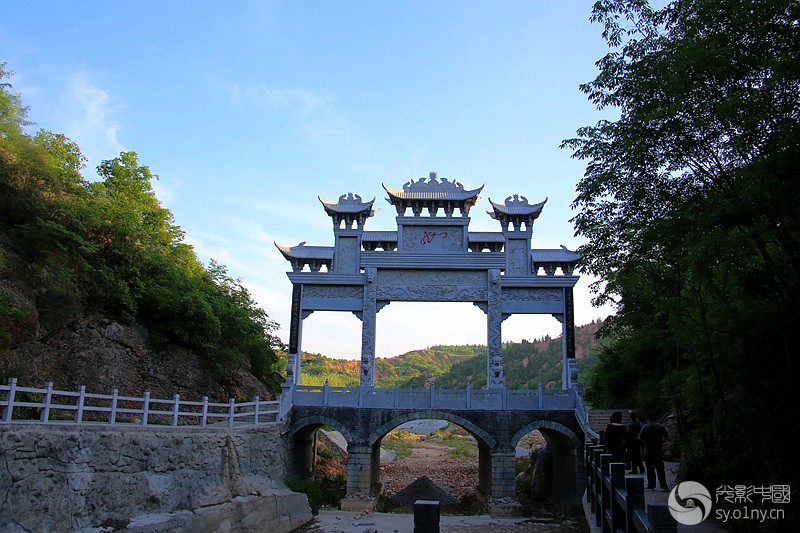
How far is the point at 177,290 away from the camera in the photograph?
53.5ft

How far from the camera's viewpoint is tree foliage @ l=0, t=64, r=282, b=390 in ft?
44.3

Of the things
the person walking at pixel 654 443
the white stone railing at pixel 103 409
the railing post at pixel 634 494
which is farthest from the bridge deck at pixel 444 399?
the railing post at pixel 634 494

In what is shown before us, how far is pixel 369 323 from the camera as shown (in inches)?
693

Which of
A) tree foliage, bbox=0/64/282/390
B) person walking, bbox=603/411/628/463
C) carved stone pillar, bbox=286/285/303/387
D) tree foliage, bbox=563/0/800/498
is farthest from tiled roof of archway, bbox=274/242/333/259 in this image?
person walking, bbox=603/411/628/463

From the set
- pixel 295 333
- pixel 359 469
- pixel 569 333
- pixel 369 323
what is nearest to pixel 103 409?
pixel 359 469

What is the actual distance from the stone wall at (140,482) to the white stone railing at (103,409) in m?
0.33

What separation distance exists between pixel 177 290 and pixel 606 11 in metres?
13.1

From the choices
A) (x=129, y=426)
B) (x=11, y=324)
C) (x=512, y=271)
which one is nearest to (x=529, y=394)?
(x=512, y=271)

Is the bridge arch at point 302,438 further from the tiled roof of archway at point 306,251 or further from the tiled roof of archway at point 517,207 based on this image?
the tiled roof of archway at point 517,207

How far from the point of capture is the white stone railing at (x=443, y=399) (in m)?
16.1

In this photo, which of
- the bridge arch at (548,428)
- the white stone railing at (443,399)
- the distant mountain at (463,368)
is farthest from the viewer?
the distant mountain at (463,368)

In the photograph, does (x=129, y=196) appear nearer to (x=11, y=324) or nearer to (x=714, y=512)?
(x=11, y=324)

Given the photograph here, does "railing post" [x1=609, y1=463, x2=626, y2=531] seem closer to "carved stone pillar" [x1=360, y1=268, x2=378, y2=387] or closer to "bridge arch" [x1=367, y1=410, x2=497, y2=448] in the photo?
"bridge arch" [x1=367, y1=410, x2=497, y2=448]

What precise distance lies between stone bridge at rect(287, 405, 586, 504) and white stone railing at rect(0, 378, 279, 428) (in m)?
1.54
